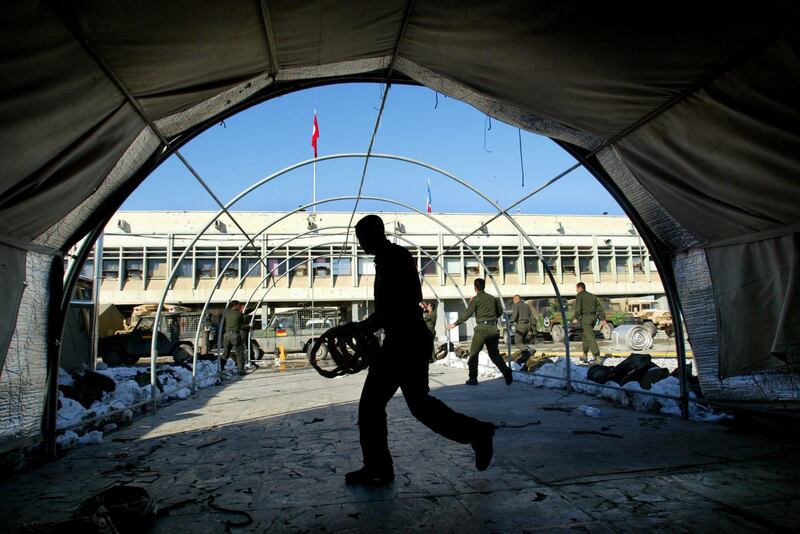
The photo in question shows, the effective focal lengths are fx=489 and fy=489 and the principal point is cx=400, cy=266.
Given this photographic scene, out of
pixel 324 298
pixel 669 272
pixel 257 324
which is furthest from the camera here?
pixel 257 324

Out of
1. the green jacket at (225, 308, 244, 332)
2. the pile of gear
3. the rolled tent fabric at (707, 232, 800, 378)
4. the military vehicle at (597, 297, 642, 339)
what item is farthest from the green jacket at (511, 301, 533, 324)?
the military vehicle at (597, 297, 642, 339)

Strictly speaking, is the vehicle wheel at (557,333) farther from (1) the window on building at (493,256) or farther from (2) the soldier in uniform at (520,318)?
(2) the soldier in uniform at (520,318)

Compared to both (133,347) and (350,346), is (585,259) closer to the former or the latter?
(133,347)

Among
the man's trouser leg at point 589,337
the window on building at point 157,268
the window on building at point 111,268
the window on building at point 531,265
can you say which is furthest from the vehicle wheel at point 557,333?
the window on building at point 111,268

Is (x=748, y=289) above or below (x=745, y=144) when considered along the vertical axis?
below

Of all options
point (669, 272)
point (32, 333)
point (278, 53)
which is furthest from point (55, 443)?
point (669, 272)

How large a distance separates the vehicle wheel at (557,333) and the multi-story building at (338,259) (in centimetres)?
640

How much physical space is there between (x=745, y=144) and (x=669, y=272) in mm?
2405

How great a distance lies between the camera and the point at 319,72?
4520 millimetres

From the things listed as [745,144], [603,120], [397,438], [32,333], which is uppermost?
[603,120]

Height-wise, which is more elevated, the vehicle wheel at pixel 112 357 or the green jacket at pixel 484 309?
the green jacket at pixel 484 309

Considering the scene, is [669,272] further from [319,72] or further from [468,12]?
[319,72]

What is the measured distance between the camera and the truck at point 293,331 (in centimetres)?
1923

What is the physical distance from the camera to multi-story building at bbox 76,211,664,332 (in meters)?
30.2
